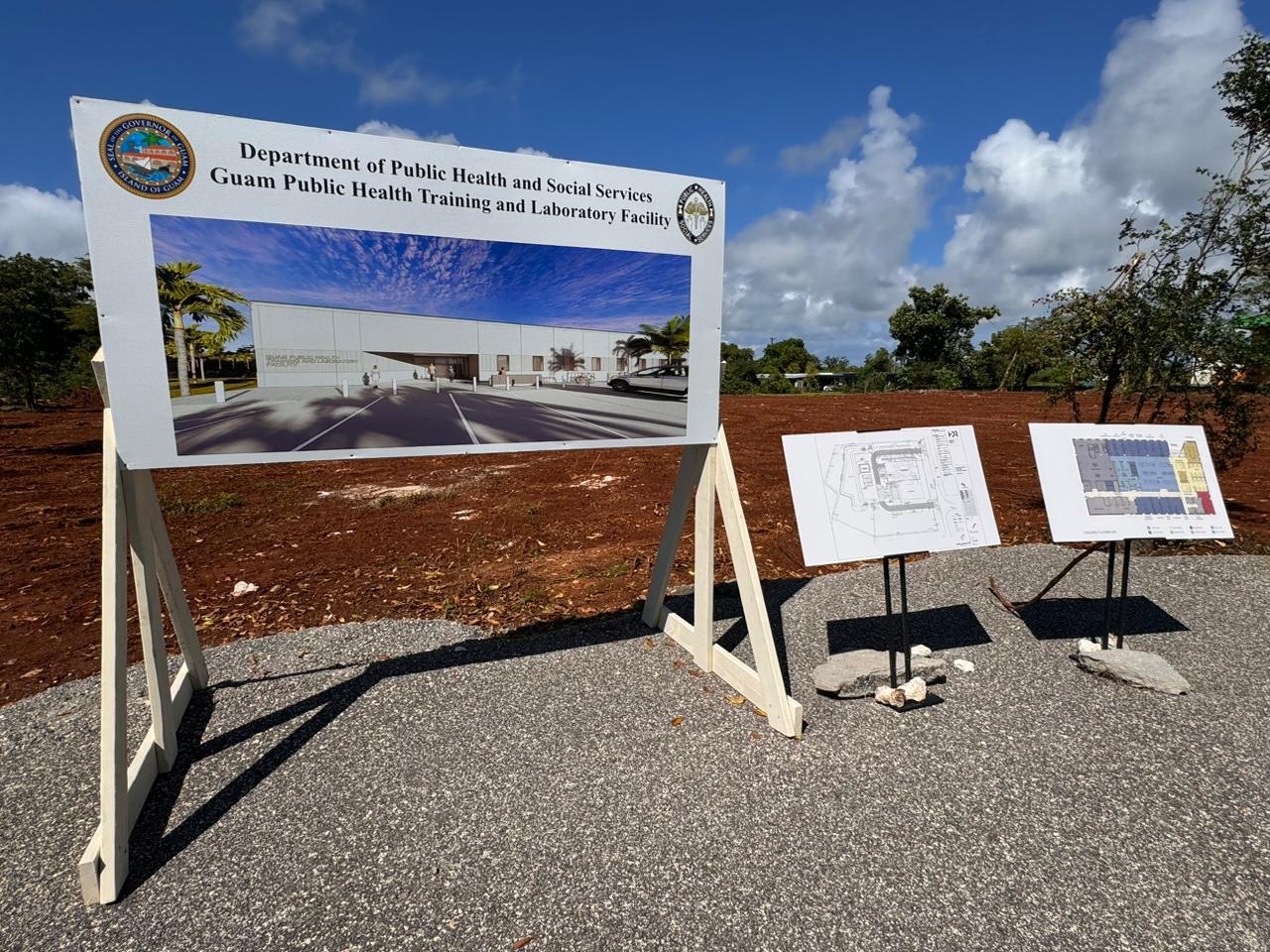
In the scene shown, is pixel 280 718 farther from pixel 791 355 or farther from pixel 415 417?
pixel 791 355

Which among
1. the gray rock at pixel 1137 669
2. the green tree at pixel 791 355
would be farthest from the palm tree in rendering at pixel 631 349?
the green tree at pixel 791 355

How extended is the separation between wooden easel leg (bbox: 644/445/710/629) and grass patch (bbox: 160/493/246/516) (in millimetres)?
7569

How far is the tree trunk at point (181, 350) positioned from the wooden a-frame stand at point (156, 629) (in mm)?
295

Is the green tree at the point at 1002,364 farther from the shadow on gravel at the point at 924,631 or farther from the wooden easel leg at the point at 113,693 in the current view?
the wooden easel leg at the point at 113,693

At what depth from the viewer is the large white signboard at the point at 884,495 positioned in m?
3.73

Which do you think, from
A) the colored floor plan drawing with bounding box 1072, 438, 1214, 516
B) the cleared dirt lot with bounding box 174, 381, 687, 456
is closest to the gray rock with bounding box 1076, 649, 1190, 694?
the colored floor plan drawing with bounding box 1072, 438, 1214, 516

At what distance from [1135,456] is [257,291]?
5861 mm

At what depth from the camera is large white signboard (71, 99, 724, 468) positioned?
8.99 ft

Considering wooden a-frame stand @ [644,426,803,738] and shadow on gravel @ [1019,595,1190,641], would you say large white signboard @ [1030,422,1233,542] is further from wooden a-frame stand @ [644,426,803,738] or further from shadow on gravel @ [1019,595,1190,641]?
wooden a-frame stand @ [644,426,803,738]

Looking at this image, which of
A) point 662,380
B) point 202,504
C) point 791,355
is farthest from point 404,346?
point 791,355

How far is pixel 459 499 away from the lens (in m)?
Answer: 9.78

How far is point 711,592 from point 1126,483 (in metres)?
3.15

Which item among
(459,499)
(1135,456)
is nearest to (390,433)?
(1135,456)

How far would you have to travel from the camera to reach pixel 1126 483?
172 inches
